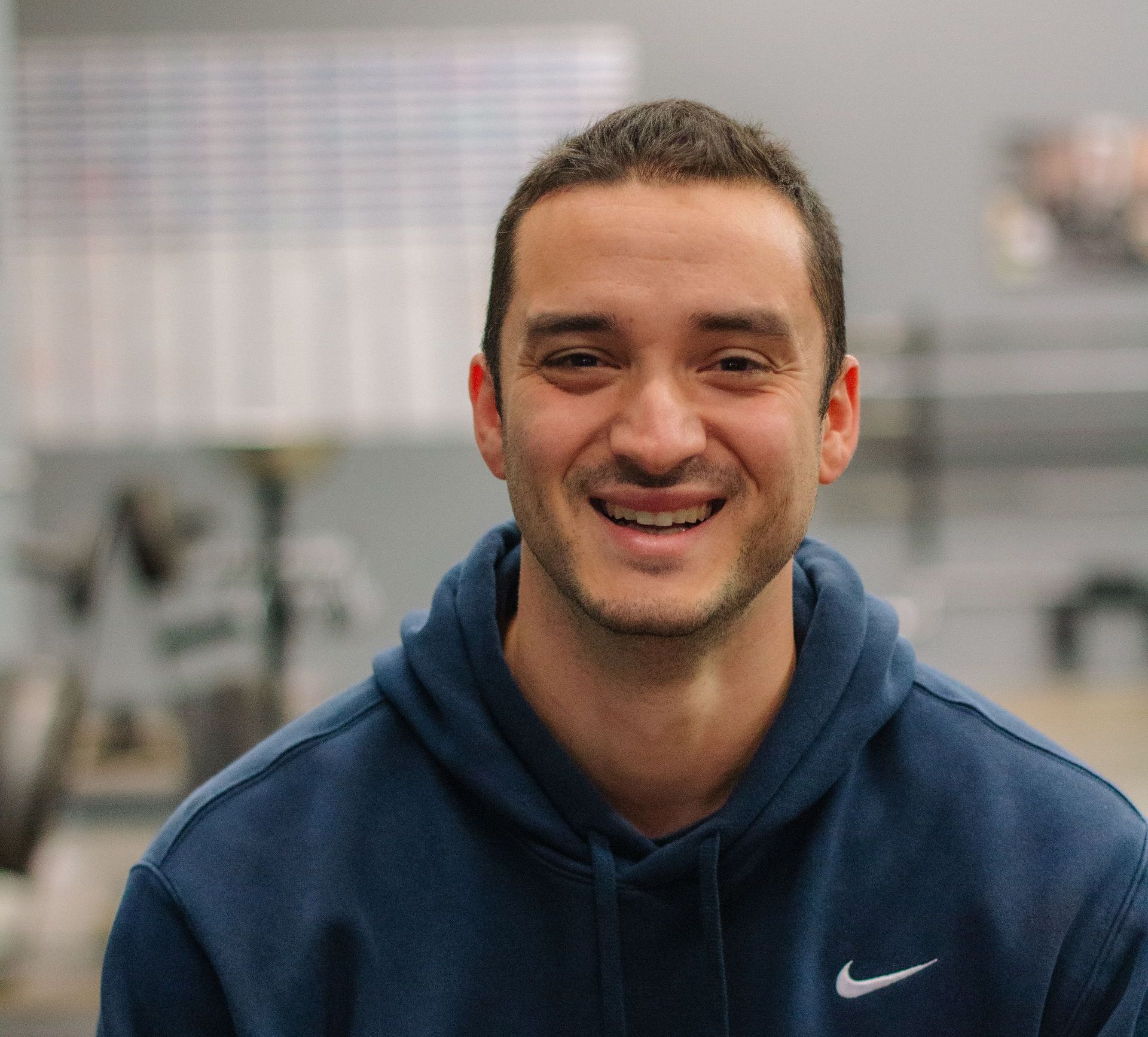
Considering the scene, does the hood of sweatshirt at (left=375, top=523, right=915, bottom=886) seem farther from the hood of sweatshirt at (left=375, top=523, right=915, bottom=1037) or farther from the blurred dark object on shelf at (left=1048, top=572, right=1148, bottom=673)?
the blurred dark object on shelf at (left=1048, top=572, right=1148, bottom=673)

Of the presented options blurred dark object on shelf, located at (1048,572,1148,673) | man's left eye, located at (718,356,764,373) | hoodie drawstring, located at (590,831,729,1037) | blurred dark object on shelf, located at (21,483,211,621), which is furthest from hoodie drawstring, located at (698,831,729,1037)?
blurred dark object on shelf, located at (1048,572,1148,673)

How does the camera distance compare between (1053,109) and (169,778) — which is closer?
(169,778)

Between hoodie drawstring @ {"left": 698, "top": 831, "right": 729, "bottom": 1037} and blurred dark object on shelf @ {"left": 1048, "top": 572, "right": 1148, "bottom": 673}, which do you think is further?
blurred dark object on shelf @ {"left": 1048, "top": 572, "right": 1148, "bottom": 673}

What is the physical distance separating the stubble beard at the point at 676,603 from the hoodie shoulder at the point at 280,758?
0.22 m

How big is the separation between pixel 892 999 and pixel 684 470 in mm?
462

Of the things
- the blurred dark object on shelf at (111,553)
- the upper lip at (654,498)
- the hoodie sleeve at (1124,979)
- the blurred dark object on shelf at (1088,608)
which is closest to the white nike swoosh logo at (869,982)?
the hoodie sleeve at (1124,979)

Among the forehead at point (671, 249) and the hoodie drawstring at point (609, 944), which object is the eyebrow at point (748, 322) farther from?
the hoodie drawstring at point (609, 944)

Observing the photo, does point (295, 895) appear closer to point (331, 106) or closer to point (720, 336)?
point (720, 336)

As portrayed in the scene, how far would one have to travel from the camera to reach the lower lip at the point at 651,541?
993mm

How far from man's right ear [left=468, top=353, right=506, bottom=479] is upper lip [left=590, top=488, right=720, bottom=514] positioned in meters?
0.16

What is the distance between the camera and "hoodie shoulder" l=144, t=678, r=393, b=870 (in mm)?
1037

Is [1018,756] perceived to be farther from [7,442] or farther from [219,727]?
[7,442]

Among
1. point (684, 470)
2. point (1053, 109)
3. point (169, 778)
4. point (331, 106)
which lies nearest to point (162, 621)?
point (169, 778)

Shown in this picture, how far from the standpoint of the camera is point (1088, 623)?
5.24 metres
